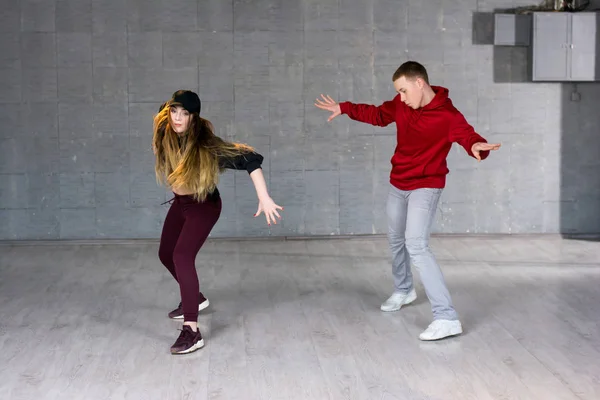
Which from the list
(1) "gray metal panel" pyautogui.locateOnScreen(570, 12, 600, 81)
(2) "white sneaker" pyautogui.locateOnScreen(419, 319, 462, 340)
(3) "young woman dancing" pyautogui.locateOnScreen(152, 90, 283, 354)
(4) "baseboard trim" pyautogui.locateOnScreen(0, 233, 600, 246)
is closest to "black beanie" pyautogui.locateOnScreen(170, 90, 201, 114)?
(3) "young woman dancing" pyautogui.locateOnScreen(152, 90, 283, 354)

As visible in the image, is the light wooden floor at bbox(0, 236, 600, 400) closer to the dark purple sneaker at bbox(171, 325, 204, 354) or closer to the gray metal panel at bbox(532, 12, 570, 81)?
the dark purple sneaker at bbox(171, 325, 204, 354)

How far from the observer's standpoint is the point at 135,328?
17.1 feet

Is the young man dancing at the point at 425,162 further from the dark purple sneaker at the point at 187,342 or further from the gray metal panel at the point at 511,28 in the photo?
the gray metal panel at the point at 511,28

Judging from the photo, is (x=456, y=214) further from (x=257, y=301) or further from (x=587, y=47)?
(x=257, y=301)

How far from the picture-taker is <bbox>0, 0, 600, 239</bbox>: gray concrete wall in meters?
7.93

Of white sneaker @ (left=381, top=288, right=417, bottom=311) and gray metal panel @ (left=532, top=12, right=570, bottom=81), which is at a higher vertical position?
gray metal panel @ (left=532, top=12, right=570, bottom=81)

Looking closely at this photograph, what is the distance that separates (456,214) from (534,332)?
128 inches

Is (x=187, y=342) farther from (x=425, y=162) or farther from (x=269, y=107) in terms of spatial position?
(x=269, y=107)

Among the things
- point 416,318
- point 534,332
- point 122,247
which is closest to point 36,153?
point 122,247

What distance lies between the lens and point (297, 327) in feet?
17.1

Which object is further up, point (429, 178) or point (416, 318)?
point (429, 178)

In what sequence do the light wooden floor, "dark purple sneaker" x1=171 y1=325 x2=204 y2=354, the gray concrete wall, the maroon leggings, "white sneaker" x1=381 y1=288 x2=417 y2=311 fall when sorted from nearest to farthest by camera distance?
1. the light wooden floor
2. "dark purple sneaker" x1=171 y1=325 x2=204 y2=354
3. the maroon leggings
4. "white sneaker" x1=381 y1=288 x2=417 y2=311
5. the gray concrete wall

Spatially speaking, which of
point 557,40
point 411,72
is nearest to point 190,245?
point 411,72

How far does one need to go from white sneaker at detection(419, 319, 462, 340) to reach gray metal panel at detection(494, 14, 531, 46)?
3844mm
